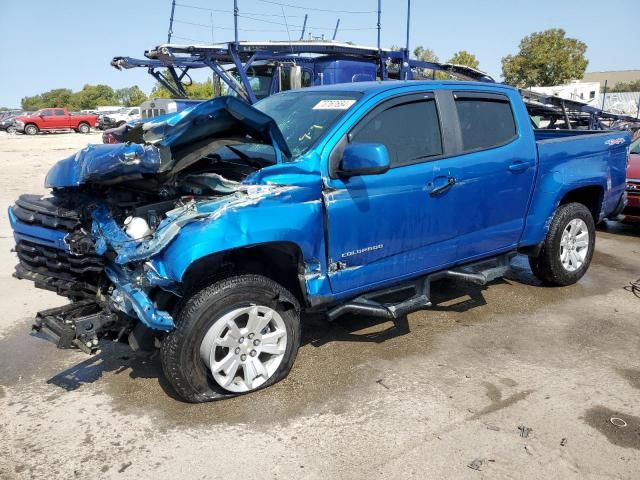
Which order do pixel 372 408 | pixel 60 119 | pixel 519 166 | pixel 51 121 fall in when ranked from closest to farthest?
pixel 372 408 → pixel 519 166 → pixel 51 121 → pixel 60 119

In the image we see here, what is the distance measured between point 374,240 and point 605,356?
203 cm

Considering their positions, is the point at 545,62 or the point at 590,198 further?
the point at 545,62

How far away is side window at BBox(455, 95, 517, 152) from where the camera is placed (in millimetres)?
4566

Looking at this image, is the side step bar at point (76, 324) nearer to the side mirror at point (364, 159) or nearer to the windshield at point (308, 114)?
the windshield at point (308, 114)

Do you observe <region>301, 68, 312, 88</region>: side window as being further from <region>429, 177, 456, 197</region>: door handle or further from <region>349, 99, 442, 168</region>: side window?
<region>429, 177, 456, 197</region>: door handle

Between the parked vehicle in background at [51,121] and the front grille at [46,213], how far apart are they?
38526mm

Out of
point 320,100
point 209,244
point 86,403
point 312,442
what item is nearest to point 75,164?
point 209,244

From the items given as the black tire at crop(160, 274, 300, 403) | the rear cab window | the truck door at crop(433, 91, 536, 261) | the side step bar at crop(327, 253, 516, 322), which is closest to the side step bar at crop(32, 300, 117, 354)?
the black tire at crop(160, 274, 300, 403)

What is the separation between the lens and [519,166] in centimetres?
483

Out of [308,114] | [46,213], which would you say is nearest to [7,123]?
[46,213]

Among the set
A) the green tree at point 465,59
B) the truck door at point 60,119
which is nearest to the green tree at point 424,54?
the green tree at point 465,59

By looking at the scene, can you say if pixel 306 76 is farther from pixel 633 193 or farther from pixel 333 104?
pixel 333 104

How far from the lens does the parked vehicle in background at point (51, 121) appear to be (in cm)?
3772

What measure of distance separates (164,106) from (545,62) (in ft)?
122
